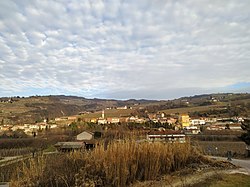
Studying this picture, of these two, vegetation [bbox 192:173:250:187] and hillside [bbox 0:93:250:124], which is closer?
vegetation [bbox 192:173:250:187]

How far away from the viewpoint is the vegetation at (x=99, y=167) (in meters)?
5.90

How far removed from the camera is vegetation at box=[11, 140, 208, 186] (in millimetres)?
5902

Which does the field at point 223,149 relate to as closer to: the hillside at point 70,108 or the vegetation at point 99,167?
the vegetation at point 99,167

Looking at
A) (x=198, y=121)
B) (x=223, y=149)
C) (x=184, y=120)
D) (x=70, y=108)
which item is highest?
(x=70, y=108)

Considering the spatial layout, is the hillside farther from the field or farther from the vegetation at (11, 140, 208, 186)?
the vegetation at (11, 140, 208, 186)

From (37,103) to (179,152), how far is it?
117 m

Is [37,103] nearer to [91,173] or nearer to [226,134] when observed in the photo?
[226,134]


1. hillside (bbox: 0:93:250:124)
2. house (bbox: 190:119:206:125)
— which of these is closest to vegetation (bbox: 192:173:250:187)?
hillside (bbox: 0:93:250:124)

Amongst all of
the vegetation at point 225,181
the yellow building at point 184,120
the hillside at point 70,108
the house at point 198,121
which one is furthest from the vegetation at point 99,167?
the house at point 198,121

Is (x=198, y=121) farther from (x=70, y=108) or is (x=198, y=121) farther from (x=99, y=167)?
(x=70, y=108)

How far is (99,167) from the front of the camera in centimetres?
610

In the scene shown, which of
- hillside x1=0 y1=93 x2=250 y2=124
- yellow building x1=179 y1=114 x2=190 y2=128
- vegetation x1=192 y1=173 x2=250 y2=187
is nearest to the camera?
vegetation x1=192 y1=173 x2=250 y2=187

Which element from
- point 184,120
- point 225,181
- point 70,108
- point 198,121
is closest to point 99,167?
point 225,181

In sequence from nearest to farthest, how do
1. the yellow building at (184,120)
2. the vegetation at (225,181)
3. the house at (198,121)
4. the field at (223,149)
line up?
1. the vegetation at (225,181)
2. the field at (223,149)
3. the house at (198,121)
4. the yellow building at (184,120)
